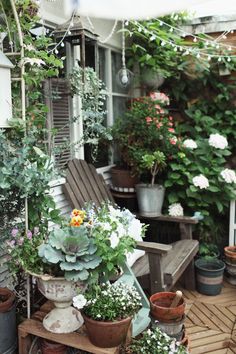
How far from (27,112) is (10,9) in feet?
1.89

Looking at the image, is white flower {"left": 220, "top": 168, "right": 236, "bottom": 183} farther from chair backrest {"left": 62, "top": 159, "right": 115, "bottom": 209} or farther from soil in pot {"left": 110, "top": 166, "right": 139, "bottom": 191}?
chair backrest {"left": 62, "top": 159, "right": 115, "bottom": 209}

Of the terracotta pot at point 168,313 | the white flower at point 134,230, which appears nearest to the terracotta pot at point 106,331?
the terracotta pot at point 168,313

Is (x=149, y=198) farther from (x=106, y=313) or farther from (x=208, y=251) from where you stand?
(x=106, y=313)

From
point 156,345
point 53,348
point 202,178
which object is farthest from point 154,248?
point 202,178

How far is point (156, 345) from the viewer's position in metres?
1.84

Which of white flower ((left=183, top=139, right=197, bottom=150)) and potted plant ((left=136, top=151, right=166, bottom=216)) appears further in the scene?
white flower ((left=183, top=139, right=197, bottom=150))

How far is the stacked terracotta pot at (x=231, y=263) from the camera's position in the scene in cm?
342

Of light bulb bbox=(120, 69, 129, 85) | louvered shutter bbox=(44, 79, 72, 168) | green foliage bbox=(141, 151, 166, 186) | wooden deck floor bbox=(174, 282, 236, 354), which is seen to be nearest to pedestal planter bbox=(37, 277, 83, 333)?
wooden deck floor bbox=(174, 282, 236, 354)

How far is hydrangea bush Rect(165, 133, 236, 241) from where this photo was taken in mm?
3477

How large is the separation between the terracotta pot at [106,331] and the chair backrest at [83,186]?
124cm

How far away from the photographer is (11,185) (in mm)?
1831

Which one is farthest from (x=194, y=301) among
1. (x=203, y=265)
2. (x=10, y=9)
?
(x=10, y=9)

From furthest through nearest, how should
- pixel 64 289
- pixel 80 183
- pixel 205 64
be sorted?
Result: pixel 205 64 < pixel 80 183 < pixel 64 289

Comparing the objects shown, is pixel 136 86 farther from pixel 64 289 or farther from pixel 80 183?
pixel 64 289
